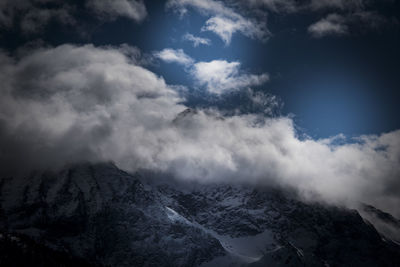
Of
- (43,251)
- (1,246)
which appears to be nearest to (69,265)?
(43,251)

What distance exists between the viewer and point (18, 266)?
146 meters

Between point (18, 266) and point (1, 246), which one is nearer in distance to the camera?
point (18, 266)

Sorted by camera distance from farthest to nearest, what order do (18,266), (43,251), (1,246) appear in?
(43,251), (1,246), (18,266)

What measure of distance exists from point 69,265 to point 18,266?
23.7 meters

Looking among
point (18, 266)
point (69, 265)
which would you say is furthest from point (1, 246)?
point (69, 265)

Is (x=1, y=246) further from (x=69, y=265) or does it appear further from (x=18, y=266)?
(x=69, y=265)

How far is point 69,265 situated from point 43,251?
16.5 m

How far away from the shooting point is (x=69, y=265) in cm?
16450

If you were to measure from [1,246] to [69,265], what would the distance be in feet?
95.6

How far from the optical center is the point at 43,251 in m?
172

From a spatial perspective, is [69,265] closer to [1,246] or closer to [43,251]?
[43,251]

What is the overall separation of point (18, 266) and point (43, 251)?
1008 inches

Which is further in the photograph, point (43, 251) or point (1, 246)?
point (43, 251)

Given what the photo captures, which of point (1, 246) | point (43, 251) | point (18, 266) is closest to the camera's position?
point (18, 266)
